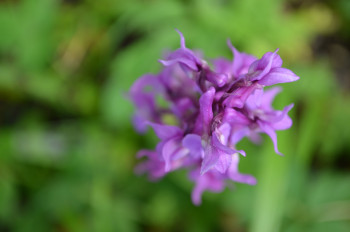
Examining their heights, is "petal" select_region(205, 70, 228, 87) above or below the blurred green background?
above

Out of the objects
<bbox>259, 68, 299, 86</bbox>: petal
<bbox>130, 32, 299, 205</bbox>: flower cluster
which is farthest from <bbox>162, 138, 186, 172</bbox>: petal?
<bbox>259, 68, 299, 86</bbox>: petal

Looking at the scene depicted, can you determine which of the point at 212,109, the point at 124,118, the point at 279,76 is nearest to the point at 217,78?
the point at 212,109

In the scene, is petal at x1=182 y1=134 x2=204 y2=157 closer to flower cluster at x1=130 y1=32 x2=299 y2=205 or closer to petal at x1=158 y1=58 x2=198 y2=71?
flower cluster at x1=130 y1=32 x2=299 y2=205

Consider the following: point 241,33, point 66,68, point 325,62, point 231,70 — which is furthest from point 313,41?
point 231,70

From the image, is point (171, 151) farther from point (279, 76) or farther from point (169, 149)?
point (279, 76)

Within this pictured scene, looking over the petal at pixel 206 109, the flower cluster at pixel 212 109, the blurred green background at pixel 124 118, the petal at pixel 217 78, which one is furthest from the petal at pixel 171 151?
the blurred green background at pixel 124 118

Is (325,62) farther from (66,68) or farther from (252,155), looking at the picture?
(66,68)
